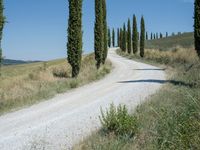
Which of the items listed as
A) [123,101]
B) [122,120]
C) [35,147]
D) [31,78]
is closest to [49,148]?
[35,147]

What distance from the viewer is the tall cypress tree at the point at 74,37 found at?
30406 mm

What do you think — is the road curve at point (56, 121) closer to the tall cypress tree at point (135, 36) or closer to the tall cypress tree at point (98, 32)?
the tall cypress tree at point (98, 32)

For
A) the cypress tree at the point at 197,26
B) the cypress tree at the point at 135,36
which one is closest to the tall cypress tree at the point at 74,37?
the cypress tree at the point at 197,26

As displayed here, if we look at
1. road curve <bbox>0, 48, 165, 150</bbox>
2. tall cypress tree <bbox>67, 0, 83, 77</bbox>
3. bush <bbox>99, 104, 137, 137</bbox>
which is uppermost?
tall cypress tree <bbox>67, 0, 83, 77</bbox>

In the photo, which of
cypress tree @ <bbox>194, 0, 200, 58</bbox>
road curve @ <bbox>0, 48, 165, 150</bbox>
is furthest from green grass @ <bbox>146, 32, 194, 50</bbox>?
road curve @ <bbox>0, 48, 165, 150</bbox>

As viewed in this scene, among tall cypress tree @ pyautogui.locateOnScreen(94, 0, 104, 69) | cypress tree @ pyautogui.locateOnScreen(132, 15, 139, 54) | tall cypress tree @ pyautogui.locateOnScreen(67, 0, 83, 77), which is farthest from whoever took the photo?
cypress tree @ pyautogui.locateOnScreen(132, 15, 139, 54)

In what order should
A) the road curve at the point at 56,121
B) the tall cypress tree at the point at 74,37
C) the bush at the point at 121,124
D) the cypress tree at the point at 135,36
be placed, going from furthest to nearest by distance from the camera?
the cypress tree at the point at 135,36 → the tall cypress tree at the point at 74,37 → the road curve at the point at 56,121 → the bush at the point at 121,124

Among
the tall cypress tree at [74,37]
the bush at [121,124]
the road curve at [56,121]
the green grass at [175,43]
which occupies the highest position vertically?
the tall cypress tree at [74,37]

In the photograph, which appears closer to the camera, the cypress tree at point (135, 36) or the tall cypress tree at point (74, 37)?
the tall cypress tree at point (74, 37)

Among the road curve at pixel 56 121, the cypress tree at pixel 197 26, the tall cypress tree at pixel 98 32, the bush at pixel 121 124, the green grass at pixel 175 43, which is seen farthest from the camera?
the green grass at pixel 175 43

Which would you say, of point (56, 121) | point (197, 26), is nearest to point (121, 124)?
point (56, 121)

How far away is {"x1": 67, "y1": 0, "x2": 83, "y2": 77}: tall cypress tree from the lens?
99.8ft

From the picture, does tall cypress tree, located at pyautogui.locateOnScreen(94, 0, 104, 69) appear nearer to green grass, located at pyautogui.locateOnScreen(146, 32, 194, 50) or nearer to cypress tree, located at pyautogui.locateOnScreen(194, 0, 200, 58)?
cypress tree, located at pyautogui.locateOnScreen(194, 0, 200, 58)

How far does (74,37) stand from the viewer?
3052cm
